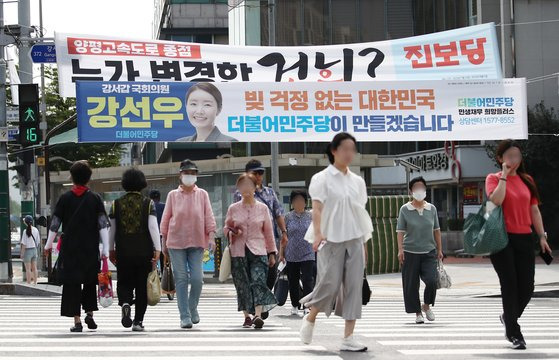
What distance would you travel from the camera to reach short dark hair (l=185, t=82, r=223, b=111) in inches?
846

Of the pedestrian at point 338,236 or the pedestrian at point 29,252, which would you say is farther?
the pedestrian at point 29,252

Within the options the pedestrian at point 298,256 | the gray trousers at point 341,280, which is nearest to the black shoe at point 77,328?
the gray trousers at point 341,280

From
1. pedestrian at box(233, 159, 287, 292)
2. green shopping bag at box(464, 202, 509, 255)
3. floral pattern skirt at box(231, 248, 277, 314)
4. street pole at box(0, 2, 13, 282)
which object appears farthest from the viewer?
street pole at box(0, 2, 13, 282)

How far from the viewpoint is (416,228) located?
14414mm

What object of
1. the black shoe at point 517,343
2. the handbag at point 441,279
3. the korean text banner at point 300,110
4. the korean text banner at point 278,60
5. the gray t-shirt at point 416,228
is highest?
the korean text banner at point 278,60

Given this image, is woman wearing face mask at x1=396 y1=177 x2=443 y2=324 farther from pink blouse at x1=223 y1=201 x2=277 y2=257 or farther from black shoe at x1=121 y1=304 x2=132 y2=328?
black shoe at x1=121 y1=304 x2=132 y2=328

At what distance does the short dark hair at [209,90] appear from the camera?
70.5 feet

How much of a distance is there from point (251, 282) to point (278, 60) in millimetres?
9802

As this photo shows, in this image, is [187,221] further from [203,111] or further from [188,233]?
[203,111]

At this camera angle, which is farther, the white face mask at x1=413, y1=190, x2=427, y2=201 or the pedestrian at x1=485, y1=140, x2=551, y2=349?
the white face mask at x1=413, y1=190, x2=427, y2=201

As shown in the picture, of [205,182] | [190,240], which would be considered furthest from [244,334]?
[205,182]

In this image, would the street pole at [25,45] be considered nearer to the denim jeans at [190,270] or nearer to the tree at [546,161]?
the denim jeans at [190,270]

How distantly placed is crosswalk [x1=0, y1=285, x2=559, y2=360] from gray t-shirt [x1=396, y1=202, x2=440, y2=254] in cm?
93

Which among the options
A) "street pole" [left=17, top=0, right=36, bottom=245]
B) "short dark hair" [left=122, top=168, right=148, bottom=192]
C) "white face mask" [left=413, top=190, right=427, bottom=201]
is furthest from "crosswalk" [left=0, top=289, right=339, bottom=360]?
"street pole" [left=17, top=0, right=36, bottom=245]
